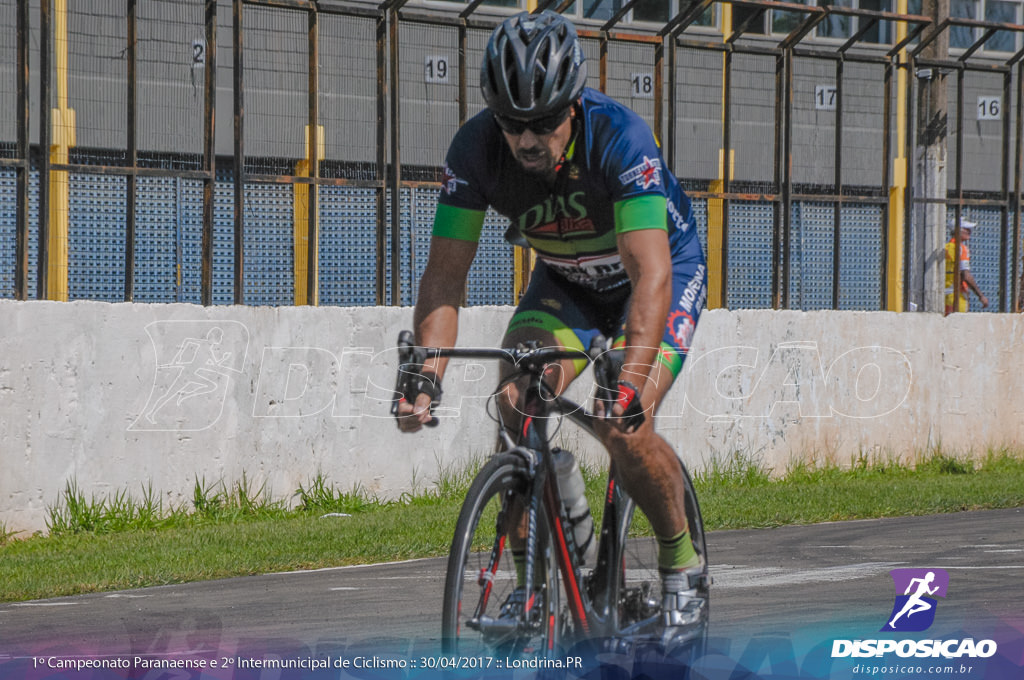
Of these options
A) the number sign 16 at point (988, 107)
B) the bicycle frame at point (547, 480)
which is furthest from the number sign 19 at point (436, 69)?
the bicycle frame at point (547, 480)

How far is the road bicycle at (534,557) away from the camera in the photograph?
13.8 feet

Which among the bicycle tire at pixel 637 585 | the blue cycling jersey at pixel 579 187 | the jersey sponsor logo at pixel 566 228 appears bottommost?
the bicycle tire at pixel 637 585

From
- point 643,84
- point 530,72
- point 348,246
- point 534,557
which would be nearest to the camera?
point 534,557

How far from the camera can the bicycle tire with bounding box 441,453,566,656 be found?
415cm

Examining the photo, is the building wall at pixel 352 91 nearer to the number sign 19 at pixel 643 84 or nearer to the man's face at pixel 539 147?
the number sign 19 at pixel 643 84

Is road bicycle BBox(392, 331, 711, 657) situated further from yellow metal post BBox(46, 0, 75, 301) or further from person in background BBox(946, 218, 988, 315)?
person in background BBox(946, 218, 988, 315)

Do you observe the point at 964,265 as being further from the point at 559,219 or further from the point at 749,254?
the point at 559,219

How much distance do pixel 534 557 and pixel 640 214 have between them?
1.12m

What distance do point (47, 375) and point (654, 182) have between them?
6.40m

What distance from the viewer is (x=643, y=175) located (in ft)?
15.6

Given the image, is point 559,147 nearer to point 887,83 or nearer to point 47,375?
point 47,375

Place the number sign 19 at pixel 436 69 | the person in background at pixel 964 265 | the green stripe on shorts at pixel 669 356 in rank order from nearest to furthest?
the green stripe on shorts at pixel 669 356 < the number sign 19 at pixel 436 69 < the person in background at pixel 964 265

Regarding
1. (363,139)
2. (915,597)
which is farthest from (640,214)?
(363,139)

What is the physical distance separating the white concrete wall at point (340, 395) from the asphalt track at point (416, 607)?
250 cm
